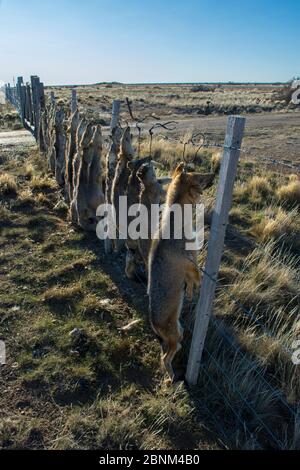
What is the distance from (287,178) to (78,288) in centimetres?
Answer: 821

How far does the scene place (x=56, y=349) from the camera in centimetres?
468

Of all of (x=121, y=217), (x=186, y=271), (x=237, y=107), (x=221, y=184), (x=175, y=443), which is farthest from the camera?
(x=237, y=107)

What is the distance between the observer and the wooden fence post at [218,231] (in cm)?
311

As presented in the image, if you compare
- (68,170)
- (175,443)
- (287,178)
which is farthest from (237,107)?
(175,443)

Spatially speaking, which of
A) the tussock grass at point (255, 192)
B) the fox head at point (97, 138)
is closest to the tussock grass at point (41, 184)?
the fox head at point (97, 138)

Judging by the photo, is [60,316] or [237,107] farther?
[237,107]

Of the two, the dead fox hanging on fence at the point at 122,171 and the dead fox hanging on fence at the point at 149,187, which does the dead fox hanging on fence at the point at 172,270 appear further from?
the dead fox hanging on fence at the point at 122,171

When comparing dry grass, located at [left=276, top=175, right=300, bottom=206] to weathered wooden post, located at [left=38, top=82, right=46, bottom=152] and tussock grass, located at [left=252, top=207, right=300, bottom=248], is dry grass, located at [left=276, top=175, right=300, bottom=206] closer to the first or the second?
tussock grass, located at [left=252, top=207, right=300, bottom=248]

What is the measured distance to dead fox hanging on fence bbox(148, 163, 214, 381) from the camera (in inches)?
144

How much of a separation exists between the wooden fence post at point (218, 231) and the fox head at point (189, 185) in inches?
11.6

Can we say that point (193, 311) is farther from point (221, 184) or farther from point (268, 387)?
point (221, 184)

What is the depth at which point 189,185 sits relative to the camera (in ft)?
11.9

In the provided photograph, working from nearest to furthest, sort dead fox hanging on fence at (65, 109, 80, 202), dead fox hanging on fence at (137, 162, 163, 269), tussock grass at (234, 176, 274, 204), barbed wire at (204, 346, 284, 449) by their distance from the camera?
barbed wire at (204, 346, 284, 449) → dead fox hanging on fence at (137, 162, 163, 269) → dead fox hanging on fence at (65, 109, 80, 202) → tussock grass at (234, 176, 274, 204)

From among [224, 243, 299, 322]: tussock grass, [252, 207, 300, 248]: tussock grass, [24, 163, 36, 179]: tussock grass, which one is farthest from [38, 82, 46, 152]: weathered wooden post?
[224, 243, 299, 322]: tussock grass
